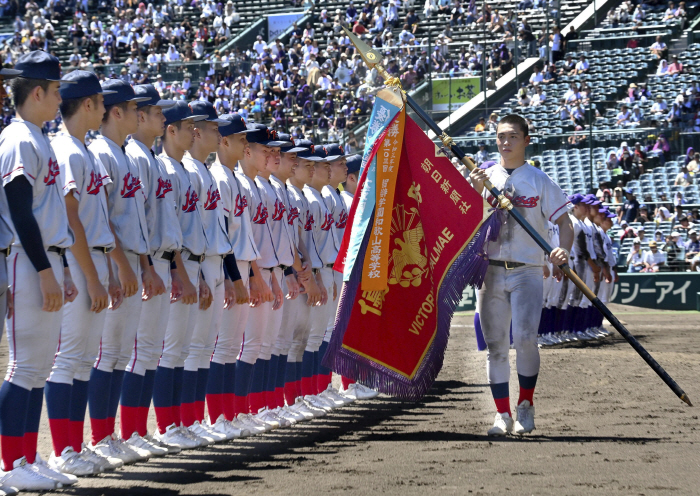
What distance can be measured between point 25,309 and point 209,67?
2374 cm

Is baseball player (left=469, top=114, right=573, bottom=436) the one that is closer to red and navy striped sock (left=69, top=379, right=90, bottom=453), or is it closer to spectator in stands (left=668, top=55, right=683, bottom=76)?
red and navy striped sock (left=69, top=379, right=90, bottom=453)

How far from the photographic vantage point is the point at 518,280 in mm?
7344

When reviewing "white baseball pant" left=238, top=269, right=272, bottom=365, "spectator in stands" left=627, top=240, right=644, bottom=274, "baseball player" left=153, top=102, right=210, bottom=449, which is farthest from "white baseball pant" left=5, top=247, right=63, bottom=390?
"spectator in stands" left=627, top=240, right=644, bottom=274

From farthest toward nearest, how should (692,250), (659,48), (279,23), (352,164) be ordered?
1. (279,23)
2. (659,48)
3. (692,250)
4. (352,164)

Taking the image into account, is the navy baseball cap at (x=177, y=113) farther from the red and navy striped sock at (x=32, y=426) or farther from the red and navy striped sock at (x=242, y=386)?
the red and navy striped sock at (x=32, y=426)

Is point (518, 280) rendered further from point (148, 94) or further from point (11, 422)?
point (11, 422)

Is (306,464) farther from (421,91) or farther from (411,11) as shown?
(411,11)

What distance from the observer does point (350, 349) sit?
7715 millimetres

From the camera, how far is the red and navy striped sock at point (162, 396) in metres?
6.73

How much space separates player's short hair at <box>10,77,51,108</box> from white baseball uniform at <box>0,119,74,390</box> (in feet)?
0.53

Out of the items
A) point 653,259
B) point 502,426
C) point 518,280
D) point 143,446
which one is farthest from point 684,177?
point 143,446

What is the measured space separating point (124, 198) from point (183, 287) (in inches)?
32.5

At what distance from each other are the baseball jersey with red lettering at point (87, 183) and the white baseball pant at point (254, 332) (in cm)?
→ 242

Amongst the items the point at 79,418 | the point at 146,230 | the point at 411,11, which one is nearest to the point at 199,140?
the point at 146,230
